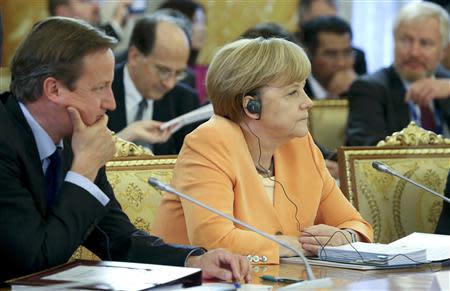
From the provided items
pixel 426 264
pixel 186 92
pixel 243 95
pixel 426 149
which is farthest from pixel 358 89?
pixel 426 264

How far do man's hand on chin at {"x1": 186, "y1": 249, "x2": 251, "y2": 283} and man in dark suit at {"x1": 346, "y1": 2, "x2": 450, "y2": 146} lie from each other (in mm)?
3086

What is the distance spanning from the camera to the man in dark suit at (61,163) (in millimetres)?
Result: 2773

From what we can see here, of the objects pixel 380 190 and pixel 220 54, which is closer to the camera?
pixel 220 54

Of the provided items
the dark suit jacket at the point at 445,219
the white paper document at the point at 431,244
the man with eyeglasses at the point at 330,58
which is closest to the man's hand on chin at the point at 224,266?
the white paper document at the point at 431,244

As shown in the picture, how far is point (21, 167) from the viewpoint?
→ 9.41 ft

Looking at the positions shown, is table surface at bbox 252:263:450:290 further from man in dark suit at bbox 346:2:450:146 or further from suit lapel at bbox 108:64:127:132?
man in dark suit at bbox 346:2:450:146

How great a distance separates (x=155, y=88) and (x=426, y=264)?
3.06 meters

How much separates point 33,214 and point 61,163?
10.3 inches

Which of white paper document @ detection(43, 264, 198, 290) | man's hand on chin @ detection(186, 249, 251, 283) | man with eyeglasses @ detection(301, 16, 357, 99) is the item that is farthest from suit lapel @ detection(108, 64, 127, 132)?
white paper document @ detection(43, 264, 198, 290)

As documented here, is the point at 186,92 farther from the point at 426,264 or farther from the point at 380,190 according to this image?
the point at 426,264

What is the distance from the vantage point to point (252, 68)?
355 centimetres

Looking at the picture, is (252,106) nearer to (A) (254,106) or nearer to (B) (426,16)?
(A) (254,106)

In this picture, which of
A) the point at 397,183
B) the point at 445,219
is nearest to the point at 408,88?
the point at 397,183

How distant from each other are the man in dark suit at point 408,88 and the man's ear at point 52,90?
3126 millimetres
